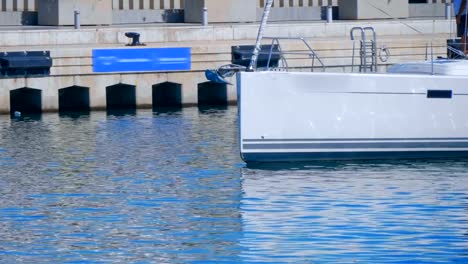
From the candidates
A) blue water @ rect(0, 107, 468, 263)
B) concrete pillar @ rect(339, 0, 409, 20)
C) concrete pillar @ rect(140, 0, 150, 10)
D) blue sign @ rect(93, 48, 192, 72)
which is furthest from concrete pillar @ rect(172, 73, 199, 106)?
concrete pillar @ rect(339, 0, 409, 20)

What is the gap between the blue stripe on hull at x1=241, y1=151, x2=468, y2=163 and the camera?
29844 millimetres

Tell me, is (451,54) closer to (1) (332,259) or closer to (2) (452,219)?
(2) (452,219)

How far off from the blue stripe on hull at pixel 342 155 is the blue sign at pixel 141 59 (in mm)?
13687

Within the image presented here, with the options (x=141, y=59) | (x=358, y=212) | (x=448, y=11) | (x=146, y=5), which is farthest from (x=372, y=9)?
(x=358, y=212)

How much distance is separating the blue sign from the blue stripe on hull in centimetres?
1369

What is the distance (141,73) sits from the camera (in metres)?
43.3

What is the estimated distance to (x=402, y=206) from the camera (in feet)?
83.5

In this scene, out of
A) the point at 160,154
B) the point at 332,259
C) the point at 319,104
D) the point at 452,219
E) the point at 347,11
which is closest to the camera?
the point at 332,259

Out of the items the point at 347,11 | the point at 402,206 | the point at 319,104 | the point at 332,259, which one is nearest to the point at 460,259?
the point at 332,259

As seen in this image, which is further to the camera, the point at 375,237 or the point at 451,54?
the point at 451,54

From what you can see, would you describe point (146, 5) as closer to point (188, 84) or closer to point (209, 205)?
point (188, 84)

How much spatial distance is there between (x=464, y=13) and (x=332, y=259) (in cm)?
1098

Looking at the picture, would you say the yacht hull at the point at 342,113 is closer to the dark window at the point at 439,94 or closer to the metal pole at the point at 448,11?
the dark window at the point at 439,94

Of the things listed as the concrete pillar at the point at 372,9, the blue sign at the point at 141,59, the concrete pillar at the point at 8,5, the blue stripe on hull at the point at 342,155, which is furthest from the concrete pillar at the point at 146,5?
the blue stripe on hull at the point at 342,155
